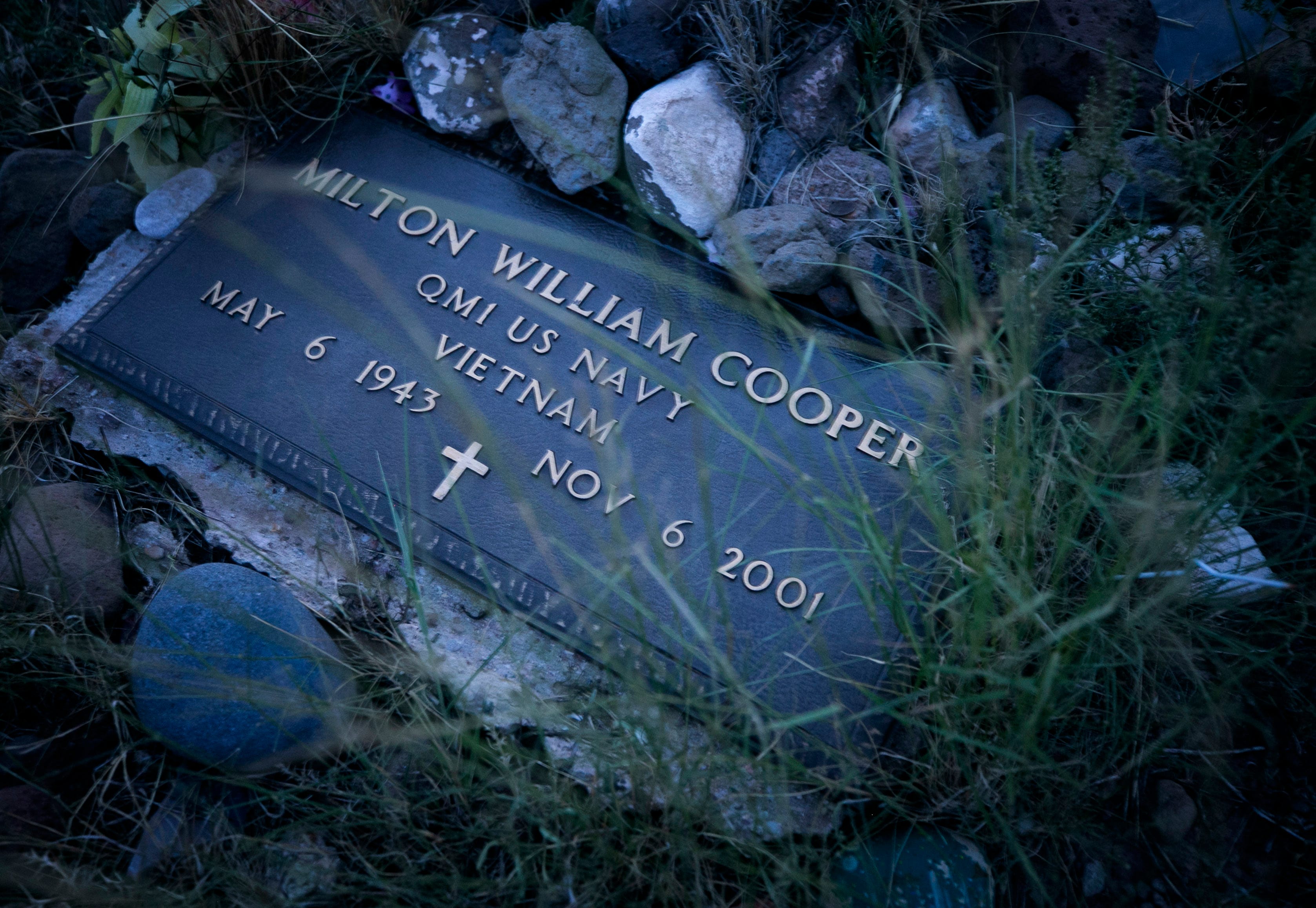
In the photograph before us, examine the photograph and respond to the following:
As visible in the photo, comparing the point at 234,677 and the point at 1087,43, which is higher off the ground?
the point at 1087,43

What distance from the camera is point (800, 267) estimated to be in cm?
212

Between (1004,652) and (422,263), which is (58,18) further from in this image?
(1004,652)

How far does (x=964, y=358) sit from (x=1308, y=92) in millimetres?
1378

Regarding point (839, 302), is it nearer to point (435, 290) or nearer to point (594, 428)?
point (594, 428)

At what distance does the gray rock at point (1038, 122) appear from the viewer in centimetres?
228

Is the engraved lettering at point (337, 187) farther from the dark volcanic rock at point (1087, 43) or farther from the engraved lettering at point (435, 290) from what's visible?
the dark volcanic rock at point (1087, 43)

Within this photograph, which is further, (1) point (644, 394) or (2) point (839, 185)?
(2) point (839, 185)

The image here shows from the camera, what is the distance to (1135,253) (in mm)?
1920

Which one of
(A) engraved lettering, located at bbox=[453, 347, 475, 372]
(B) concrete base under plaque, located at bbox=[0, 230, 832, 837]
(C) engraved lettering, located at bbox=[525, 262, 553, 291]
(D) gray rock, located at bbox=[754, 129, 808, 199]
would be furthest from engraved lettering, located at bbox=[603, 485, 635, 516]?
(D) gray rock, located at bbox=[754, 129, 808, 199]

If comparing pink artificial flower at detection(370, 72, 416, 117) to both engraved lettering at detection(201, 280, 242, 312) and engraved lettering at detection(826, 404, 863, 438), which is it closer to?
engraved lettering at detection(201, 280, 242, 312)

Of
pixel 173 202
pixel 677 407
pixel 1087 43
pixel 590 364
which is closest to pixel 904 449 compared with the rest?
pixel 677 407

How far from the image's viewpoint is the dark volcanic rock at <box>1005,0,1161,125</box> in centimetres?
227

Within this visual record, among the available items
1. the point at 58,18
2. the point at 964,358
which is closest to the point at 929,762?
the point at 964,358

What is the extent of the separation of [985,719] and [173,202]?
2.72 meters
